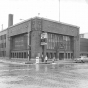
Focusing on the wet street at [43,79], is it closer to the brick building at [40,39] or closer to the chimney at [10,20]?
the brick building at [40,39]

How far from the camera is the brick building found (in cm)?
4356

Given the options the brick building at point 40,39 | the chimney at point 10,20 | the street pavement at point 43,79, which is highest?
the chimney at point 10,20

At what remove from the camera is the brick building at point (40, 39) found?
43.6m

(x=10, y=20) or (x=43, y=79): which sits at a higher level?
(x=10, y=20)

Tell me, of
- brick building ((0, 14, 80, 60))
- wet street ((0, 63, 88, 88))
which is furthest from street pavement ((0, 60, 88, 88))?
brick building ((0, 14, 80, 60))

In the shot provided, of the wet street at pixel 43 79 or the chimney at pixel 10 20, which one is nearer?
the wet street at pixel 43 79

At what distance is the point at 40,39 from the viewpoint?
43.5 metres

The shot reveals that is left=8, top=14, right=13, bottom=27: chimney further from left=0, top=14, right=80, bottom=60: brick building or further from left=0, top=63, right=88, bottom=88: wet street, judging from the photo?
left=0, top=63, right=88, bottom=88: wet street

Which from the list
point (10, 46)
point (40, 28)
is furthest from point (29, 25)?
point (10, 46)

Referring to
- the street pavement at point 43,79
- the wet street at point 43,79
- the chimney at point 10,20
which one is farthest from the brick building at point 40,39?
the wet street at point 43,79

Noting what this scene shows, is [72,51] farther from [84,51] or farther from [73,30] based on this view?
[84,51]

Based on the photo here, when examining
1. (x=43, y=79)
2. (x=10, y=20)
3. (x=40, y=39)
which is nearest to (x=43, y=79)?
(x=43, y=79)

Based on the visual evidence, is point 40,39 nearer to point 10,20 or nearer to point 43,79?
point 10,20

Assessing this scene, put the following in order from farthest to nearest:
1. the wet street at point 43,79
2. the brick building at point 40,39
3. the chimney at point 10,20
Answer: the chimney at point 10,20 → the brick building at point 40,39 → the wet street at point 43,79
